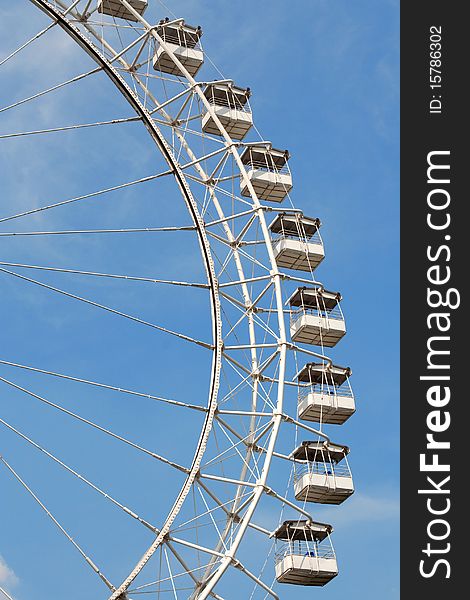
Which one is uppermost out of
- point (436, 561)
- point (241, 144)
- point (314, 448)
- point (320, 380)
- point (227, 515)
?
point (241, 144)

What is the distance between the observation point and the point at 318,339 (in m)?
30.0

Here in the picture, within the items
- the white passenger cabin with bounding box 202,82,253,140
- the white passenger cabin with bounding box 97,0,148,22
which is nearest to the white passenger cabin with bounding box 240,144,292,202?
the white passenger cabin with bounding box 202,82,253,140

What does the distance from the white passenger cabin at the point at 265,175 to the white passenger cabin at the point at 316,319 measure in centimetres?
270

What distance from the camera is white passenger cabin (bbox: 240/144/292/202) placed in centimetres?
3092

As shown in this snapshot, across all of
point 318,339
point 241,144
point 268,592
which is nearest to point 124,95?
point 241,144

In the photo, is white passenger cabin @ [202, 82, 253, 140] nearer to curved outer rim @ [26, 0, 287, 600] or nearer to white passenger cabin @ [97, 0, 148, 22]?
white passenger cabin @ [97, 0, 148, 22]

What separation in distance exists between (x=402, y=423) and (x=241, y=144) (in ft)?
31.8

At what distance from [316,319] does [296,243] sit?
1.94 meters

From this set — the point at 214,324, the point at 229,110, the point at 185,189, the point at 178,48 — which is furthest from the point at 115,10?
the point at 214,324

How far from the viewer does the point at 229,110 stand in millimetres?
31125

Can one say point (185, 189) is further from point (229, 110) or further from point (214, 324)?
point (229, 110)

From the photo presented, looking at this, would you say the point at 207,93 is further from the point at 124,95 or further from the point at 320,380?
the point at 320,380

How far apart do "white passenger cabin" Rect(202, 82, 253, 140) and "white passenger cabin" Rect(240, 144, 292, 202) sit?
64 centimetres

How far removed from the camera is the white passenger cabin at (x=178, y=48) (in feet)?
102
